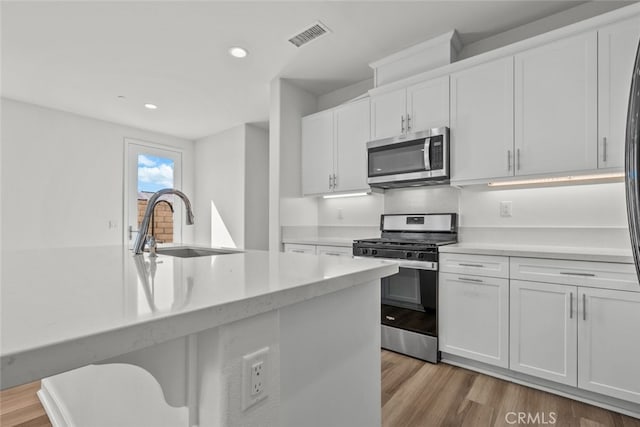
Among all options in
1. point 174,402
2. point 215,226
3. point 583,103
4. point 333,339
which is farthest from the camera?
point 215,226

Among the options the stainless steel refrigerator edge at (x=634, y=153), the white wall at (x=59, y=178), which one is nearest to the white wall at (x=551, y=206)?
the stainless steel refrigerator edge at (x=634, y=153)

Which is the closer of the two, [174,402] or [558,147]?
[174,402]

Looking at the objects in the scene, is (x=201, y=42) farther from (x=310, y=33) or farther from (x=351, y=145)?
(x=351, y=145)

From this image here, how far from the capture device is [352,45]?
2.71 meters

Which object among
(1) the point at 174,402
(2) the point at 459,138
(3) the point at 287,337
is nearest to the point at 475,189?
(2) the point at 459,138

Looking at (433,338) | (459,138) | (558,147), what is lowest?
(433,338)

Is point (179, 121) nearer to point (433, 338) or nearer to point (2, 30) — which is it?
point (2, 30)

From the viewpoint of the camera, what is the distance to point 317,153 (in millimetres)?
3404

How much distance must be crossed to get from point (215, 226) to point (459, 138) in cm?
412

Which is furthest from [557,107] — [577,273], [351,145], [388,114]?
[351,145]

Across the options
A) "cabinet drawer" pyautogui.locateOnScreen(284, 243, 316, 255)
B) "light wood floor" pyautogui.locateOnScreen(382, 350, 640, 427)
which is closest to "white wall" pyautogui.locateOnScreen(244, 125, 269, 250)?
"cabinet drawer" pyautogui.locateOnScreen(284, 243, 316, 255)

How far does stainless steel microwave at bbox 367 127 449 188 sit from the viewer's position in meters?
2.48

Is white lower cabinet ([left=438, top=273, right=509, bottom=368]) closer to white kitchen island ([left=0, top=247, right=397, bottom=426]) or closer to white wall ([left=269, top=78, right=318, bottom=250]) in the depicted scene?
white kitchen island ([left=0, top=247, right=397, bottom=426])

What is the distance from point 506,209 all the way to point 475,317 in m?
0.94
